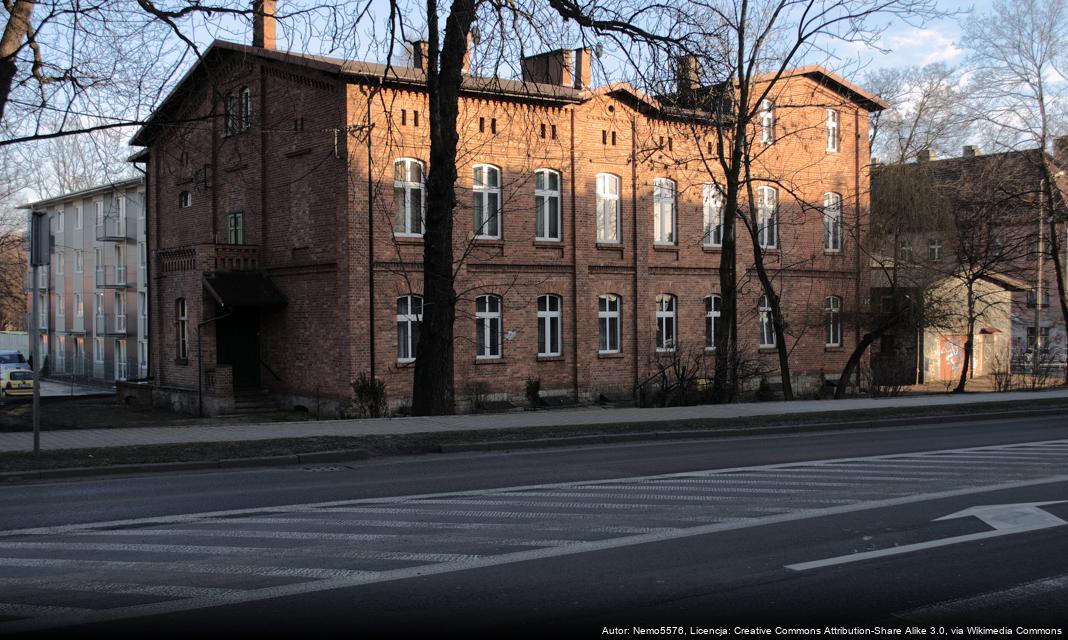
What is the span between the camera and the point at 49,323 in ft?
206

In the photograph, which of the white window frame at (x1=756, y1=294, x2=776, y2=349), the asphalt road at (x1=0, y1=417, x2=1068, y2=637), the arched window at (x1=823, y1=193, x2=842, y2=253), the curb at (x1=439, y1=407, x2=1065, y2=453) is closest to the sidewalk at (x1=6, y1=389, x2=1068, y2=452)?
the curb at (x1=439, y1=407, x2=1065, y2=453)

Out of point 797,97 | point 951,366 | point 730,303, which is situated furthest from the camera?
point 951,366

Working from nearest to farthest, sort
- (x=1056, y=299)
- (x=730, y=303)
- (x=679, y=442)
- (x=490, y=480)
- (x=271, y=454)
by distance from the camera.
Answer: (x=490, y=480), (x=271, y=454), (x=679, y=442), (x=730, y=303), (x=1056, y=299)

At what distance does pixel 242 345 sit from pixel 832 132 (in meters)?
23.5

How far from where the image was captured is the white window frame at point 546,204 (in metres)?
31.0

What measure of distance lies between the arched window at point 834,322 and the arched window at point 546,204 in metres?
12.5

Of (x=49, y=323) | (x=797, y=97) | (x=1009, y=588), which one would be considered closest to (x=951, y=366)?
(x=797, y=97)

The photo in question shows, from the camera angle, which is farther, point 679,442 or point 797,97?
point 797,97

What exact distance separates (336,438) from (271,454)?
184 cm

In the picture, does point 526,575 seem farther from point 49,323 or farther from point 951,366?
point 49,323

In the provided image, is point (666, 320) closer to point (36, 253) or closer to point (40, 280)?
point (36, 253)

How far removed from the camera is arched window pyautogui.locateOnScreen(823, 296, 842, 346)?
37.6m

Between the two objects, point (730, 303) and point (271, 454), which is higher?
point (730, 303)

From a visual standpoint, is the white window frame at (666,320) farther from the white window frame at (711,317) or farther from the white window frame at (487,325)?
the white window frame at (487,325)
